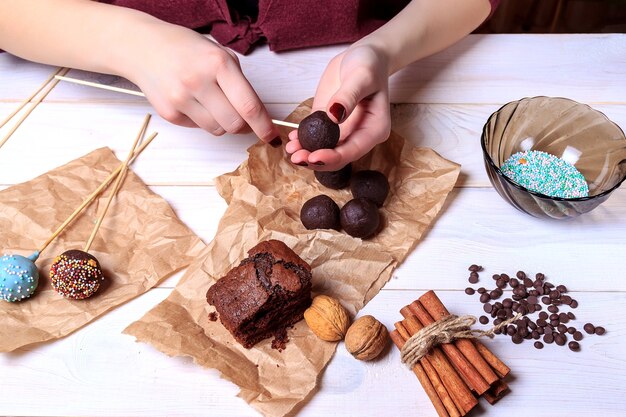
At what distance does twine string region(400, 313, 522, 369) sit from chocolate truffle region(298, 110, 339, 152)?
0.49 metres

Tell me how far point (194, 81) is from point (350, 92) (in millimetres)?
395

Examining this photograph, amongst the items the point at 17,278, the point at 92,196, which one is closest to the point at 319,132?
the point at 92,196

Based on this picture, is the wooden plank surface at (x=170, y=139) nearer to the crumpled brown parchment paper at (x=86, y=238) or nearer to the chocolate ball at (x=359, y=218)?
the crumpled brown parchment paper at (x=86, y=238)

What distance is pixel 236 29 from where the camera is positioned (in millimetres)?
1768

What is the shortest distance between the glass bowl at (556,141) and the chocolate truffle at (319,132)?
1.40 feet

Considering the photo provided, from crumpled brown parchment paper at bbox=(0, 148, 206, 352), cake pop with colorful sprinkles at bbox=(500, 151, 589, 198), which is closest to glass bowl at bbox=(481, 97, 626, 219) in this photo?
cake pop with colorful sprinkles at bbox=(500, 151, 589, 198)

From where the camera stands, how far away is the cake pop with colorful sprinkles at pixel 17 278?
1.29 meters

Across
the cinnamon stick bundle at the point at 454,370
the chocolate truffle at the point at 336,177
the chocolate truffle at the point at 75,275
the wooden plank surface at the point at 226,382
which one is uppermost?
the chocolate truffle at the point at 336,177

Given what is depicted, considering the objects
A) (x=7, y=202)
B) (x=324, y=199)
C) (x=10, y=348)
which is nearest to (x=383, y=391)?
(x=324, y=199)

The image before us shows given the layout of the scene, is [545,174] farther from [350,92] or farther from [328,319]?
[328,319]

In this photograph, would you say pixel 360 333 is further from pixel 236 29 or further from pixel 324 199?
pixel 236 29

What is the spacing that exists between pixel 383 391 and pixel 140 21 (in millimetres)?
1122

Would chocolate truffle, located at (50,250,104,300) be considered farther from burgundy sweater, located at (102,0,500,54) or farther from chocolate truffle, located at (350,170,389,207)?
burgundy sweater, located at (102,0,500,54)

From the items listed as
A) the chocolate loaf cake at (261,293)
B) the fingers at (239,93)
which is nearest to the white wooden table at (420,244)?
the chocolate loaf cake at (261,293)
